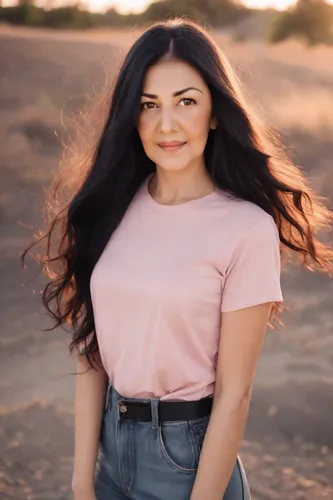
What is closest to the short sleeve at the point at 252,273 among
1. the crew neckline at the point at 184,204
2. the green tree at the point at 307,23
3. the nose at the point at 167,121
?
the crew neckline at the point at 184,204

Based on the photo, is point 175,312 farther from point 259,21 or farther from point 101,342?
point 259,21

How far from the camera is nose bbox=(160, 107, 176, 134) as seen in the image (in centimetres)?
183

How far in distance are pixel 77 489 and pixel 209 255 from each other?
2.07ft

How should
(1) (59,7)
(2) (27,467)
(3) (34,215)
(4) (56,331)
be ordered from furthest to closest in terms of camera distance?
(1) (59,7), (3) (34,215), (4) (56,331), (2) (27,467)

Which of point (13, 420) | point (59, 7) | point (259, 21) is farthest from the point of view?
point (259, 21)

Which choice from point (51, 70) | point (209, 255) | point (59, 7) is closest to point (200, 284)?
point (209, 255)

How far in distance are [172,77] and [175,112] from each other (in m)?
0.08

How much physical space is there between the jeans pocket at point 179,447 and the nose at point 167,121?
629 millimetres

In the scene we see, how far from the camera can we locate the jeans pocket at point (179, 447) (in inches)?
69.0

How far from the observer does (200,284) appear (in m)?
1.72

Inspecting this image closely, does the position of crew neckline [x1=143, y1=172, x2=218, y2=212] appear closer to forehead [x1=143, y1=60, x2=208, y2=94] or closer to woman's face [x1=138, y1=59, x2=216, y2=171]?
woman's face [x1=138, y1=59, x2=216, y2=171]

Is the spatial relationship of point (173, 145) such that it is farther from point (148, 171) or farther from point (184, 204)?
point (148, 171)

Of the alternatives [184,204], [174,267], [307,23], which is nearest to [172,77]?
[184,204]

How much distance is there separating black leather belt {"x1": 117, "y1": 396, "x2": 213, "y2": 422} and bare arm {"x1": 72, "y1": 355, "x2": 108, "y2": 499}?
0.16 m
